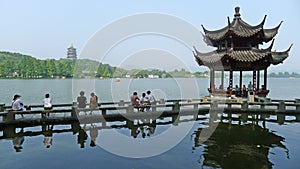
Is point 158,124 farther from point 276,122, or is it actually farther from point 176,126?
point 276,122

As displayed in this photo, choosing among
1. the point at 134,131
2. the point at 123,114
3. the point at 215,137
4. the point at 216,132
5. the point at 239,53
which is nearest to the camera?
the point at 215,137

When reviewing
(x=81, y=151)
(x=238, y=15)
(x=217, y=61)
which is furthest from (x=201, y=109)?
(x=238, y=15)

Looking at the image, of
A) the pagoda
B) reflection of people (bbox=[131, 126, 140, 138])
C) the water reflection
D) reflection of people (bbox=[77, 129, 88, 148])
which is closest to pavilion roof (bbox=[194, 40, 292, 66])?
the pagoda

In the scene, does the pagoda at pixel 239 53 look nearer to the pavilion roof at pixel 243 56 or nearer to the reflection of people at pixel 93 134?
the pavilion roof at pixel 243 56

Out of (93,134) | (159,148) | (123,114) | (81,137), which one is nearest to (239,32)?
→ (123,114)

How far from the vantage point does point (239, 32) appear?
18.5 meters

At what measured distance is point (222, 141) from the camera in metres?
8.83

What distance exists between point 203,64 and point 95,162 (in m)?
15.0

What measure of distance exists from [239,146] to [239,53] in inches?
453

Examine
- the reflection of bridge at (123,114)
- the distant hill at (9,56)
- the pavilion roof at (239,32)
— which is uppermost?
the distant hill at (9,56)

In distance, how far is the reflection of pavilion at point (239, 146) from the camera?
21.9ft

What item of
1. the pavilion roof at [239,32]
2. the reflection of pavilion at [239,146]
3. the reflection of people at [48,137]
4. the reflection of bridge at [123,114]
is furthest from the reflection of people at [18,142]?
the pavilion roof at [239,32]

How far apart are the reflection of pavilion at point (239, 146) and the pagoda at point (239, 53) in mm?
7593

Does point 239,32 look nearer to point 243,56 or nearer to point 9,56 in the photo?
point 243,56
